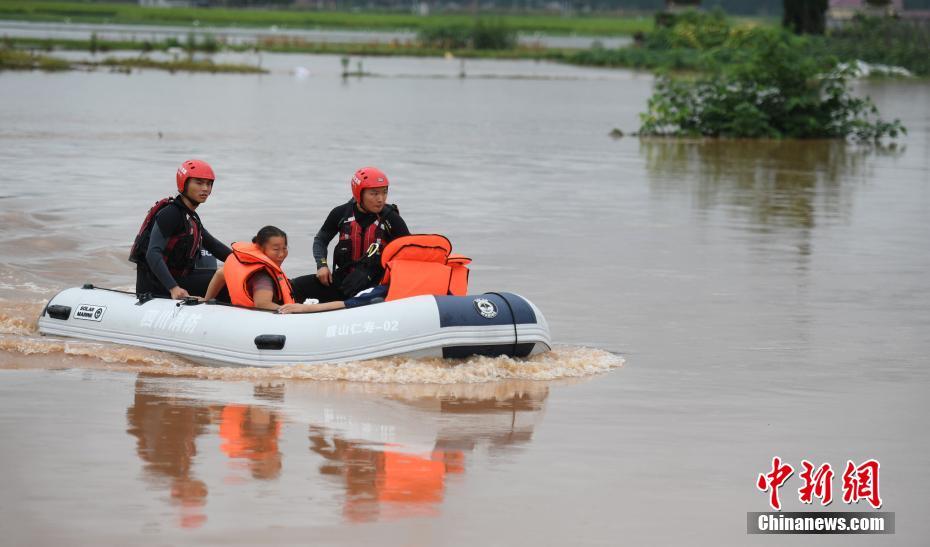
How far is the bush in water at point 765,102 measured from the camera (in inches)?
1194

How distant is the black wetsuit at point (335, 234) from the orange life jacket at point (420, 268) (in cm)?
41

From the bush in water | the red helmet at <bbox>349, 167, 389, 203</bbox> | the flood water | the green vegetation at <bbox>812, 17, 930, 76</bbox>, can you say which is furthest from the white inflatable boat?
the green vegetation at <bbox>812, 17, 930, 76</bbox>

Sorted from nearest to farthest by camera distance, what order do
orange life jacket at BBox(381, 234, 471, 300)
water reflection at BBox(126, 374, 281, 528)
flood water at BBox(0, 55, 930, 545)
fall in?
1. flood water at BBox(0, 55, 930, 545)
2. water reflection at BBox(126, 374, 281, 528)
3. orange life jacket at BBox(381, 234, 471, 300)

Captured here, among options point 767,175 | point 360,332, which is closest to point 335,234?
point 360,332

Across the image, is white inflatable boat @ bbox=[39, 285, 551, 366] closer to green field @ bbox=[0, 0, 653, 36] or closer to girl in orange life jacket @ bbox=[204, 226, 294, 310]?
girl in orange life jacket @ bbox=[204, 226, 294, 310]

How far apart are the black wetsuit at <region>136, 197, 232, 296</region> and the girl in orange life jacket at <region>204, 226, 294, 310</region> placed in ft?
1.73

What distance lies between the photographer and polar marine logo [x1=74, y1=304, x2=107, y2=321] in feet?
33.9

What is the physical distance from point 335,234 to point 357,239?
0.76 ft

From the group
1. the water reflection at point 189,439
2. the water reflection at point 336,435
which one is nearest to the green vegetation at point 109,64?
the water reflection at point 336,435

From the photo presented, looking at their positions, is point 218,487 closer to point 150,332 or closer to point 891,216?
point 150,332

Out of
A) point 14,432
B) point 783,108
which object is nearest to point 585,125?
point 783,108

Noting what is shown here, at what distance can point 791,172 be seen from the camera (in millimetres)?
25156

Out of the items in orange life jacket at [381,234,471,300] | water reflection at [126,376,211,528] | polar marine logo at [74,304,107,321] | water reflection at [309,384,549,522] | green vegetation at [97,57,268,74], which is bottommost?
water reflection at [309,384,549,522]

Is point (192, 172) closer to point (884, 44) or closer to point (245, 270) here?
point (245, 270)
